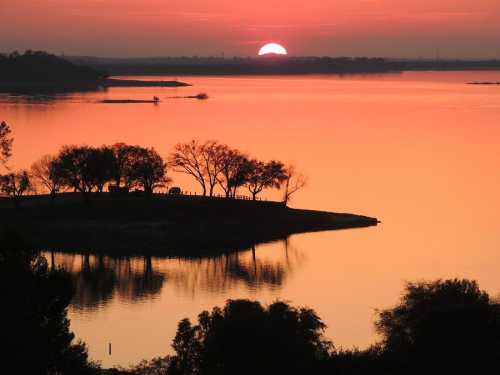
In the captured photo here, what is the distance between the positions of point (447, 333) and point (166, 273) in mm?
29838

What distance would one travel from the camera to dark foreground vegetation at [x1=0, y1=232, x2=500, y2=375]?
115 feet

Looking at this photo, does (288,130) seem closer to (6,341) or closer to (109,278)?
(109,278)

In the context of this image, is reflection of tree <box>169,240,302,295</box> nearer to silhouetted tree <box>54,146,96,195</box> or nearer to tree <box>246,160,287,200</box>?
tree <box>246,160,287,200</box>

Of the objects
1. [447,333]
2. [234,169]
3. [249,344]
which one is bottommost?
[234,169]

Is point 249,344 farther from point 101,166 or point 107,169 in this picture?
point 107,169

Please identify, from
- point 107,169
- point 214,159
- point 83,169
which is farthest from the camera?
point 214,159

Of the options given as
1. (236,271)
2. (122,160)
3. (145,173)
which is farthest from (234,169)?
(236,271)

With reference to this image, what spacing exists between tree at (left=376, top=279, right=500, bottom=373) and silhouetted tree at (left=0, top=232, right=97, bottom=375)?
10.3 meters

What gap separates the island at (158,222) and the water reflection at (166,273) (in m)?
1.88

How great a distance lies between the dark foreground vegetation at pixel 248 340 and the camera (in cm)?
3491

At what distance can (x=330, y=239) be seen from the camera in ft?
240

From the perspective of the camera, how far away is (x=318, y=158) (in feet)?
382

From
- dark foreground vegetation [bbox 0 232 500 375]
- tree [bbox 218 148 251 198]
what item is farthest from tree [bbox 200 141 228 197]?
dark foreground vegetation [bbox 0 232 500 375]

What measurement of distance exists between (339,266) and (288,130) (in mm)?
84089
